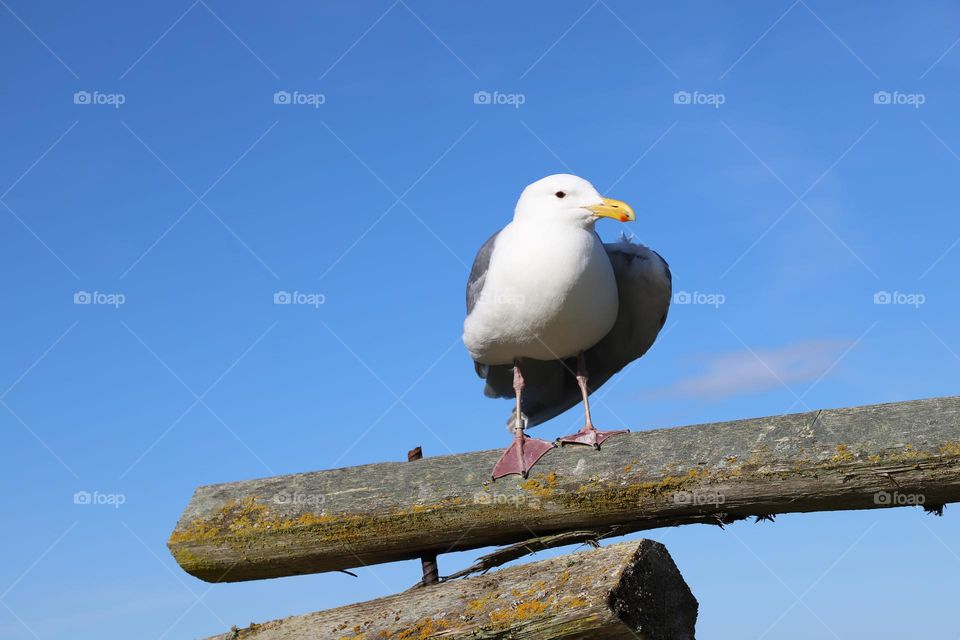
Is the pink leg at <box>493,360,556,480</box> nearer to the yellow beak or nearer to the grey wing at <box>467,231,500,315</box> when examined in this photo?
the grey wing at <box>467,231,500,315</box>

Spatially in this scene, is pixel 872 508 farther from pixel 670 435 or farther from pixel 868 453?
pixel 670 435

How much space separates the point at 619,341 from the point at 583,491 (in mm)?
1871

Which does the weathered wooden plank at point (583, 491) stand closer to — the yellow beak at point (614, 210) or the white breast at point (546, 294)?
the white breast at point (546, 294)

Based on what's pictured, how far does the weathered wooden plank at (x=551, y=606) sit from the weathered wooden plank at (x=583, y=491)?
0.70 feet

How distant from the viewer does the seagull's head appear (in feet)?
15.8

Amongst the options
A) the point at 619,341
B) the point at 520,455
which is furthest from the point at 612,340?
the point at 520,455

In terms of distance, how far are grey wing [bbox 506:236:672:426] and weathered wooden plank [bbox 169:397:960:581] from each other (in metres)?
1.50

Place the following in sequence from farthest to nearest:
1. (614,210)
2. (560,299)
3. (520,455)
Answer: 1. (614,210)
2. (560,299)
3. (520,455)

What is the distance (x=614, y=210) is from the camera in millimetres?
4801

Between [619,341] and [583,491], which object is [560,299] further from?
[583,491]

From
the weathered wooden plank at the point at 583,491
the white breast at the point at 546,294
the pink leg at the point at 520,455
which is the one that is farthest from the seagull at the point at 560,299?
the weathered wooden plank at the point at 583,491

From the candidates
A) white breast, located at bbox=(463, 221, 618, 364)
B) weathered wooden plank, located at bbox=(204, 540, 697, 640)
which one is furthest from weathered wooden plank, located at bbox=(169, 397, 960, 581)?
white breast, located at bbox=(463, 221, 618, 364)

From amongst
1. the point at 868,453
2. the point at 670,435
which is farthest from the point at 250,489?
the point at 868,453

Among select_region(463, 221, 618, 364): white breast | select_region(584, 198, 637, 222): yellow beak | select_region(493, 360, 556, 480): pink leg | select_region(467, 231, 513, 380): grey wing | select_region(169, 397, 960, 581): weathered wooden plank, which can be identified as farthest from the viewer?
select_region(467, 231, 513, 380): grey wing
